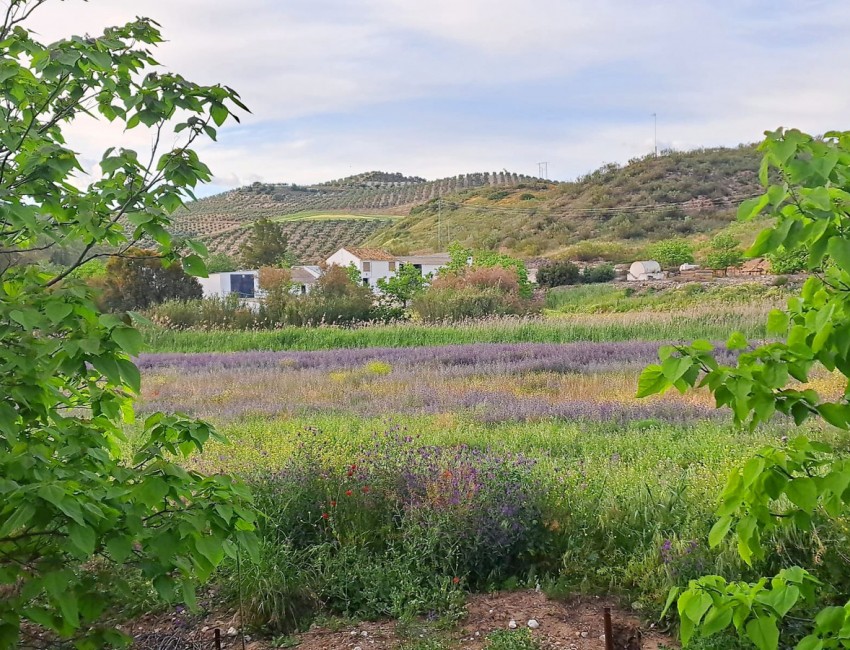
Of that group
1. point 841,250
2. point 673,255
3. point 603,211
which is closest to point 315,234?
Result: point 603,211

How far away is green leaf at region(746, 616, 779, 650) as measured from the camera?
1.59 metres

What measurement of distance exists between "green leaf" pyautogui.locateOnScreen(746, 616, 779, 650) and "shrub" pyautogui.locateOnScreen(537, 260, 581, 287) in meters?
30.8

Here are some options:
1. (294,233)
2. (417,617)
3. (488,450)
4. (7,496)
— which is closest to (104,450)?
(7,496)

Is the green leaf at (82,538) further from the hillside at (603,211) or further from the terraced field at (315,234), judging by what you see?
the terraced field at (315,234)

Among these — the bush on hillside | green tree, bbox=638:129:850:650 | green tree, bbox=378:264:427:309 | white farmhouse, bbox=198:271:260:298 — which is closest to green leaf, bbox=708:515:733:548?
green tree, bbox=638:129:850:650

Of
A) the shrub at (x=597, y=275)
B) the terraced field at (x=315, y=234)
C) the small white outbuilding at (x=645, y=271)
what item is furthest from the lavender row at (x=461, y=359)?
the terraced field at (x=315, y=234)

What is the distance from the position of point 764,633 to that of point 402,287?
873 inches

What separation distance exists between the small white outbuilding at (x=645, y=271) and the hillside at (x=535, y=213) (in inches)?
310

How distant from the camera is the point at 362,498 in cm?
423

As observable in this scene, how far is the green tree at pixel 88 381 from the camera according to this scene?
1847mm

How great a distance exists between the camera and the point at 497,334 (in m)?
14.5

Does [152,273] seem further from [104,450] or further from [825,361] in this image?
[825,361]

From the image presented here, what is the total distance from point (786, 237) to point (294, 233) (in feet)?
241

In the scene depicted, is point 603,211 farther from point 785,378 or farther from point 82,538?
point 82,538
